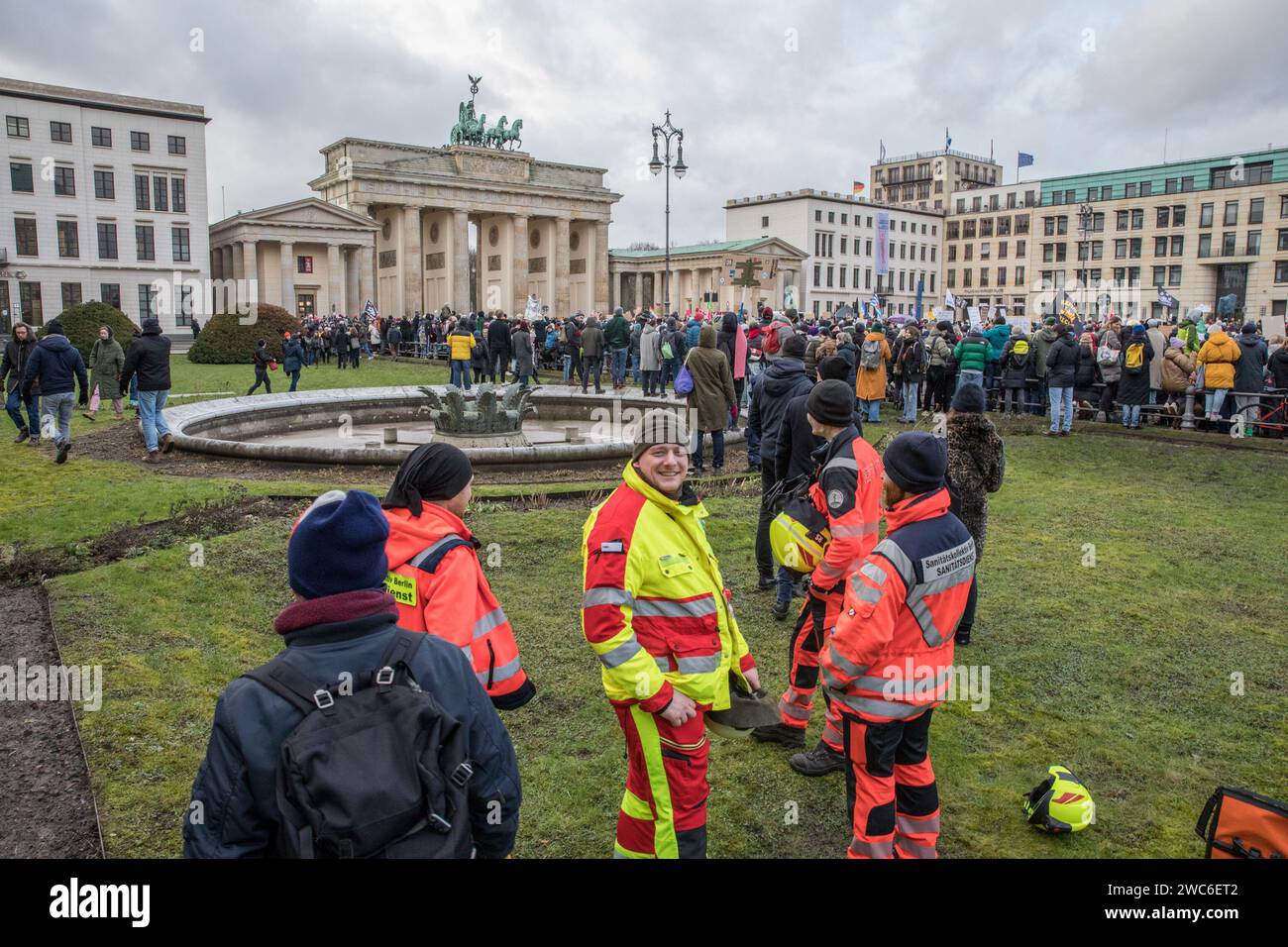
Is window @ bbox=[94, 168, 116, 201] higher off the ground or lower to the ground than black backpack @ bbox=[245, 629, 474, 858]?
higher

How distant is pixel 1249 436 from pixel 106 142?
62.7m

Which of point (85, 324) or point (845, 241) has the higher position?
point (845, 241)

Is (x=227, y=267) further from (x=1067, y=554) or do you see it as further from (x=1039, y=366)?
A: (x=1067, y=554)

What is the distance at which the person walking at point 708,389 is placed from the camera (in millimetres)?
11953

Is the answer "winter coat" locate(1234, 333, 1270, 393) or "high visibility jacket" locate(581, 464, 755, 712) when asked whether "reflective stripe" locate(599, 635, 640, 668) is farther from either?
"winter coat" locate(1234, 333, 1270, 393)

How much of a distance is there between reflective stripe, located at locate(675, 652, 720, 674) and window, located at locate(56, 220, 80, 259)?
6574cm

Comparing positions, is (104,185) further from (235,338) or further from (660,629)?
(660,629)

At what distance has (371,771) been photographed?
202 centimetres

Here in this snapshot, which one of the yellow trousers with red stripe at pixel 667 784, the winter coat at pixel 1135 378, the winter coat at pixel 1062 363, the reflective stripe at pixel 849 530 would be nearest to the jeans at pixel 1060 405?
the winter coat at pixel 1062 363

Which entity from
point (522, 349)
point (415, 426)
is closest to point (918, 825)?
point (415, 426)

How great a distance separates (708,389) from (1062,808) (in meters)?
8.41

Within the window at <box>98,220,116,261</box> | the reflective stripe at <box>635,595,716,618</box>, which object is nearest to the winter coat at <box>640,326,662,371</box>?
the reflective stripe at <box>635,595,716,618</box>

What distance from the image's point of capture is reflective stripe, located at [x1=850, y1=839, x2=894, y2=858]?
368cm
